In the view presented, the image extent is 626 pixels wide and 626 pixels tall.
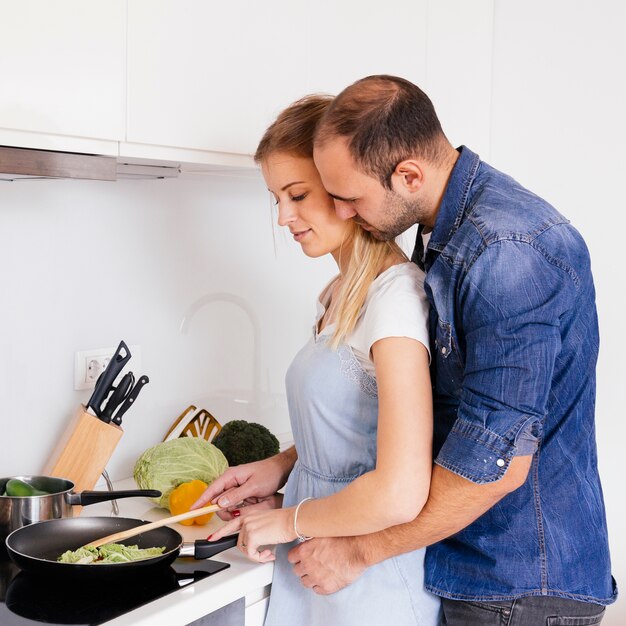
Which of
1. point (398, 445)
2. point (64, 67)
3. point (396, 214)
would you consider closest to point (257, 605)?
point (398, 445)

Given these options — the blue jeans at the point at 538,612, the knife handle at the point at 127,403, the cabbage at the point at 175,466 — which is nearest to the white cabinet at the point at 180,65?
the knife handle at the point at 127,403

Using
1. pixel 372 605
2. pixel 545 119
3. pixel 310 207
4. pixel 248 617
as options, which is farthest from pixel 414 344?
pixel 545 119

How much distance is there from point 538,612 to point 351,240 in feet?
2.06

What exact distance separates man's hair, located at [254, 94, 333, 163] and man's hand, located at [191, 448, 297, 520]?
0.56m

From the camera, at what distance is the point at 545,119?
2588 millimetres

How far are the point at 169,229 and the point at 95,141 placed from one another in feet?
2.03

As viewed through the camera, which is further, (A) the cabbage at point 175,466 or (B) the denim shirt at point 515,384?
(A) the cabbage at point 175,466

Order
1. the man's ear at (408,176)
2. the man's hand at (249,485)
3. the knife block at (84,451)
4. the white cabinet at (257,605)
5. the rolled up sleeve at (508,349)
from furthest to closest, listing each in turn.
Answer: the knife block at (84,451), the man's hand at (249,485), the white cabinet at (257,605), the man's ear at (408,176), the rolled up sleeve at (508,349)

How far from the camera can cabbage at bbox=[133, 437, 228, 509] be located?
67.7 inches

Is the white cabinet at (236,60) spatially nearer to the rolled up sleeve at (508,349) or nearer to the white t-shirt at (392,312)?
the white t-shirt at (392,312)

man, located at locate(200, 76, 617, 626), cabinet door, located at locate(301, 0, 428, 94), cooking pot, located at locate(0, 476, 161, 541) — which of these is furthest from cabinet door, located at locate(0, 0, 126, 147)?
cooking pot, located at locate(0, 476, 161, 541)

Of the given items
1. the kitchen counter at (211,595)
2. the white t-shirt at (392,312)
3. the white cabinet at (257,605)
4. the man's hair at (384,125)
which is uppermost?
the man's hair at (384,125)

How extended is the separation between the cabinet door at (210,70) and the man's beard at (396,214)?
44 cm

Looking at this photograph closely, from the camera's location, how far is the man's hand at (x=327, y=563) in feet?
4.22
